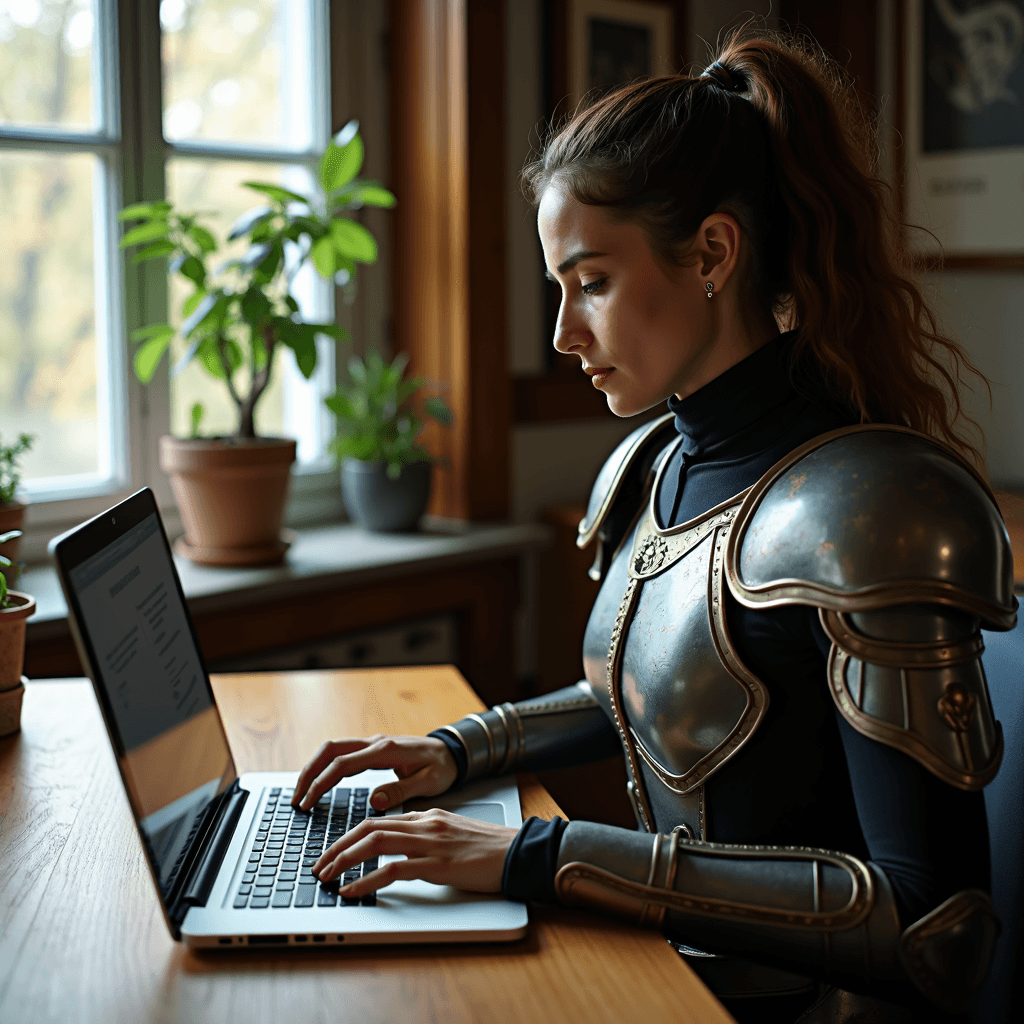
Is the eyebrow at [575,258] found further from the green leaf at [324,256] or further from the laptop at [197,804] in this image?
the green leaf at [324,256]

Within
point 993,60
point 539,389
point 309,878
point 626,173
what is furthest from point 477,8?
point 309,878

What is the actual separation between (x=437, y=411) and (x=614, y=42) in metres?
1.05

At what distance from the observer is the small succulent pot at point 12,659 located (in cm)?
121

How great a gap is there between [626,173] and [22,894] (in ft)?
2.64

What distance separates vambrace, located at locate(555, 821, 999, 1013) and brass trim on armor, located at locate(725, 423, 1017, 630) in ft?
→ 0.63

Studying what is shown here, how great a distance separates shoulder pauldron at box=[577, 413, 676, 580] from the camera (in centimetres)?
128

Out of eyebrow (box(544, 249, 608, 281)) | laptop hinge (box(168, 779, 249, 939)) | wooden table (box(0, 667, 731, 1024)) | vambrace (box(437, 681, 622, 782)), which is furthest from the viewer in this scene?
vambrace (box(437, 681, 622, 782))

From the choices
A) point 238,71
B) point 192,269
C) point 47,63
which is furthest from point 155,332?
point 238,71

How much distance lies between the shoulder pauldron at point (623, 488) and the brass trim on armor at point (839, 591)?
27 cm

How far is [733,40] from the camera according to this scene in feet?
3.83

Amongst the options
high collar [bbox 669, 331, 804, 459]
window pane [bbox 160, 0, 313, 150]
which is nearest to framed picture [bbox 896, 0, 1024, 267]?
window pane [bbox 160, 0, 313, 150]

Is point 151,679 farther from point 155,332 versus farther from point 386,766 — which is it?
point 155,332

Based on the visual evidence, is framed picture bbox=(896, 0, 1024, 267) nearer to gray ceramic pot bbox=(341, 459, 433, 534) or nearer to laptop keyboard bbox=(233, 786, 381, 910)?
gray ceramic pot bbox=(341, 459, 433, 534)

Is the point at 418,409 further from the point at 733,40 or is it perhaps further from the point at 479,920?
the point at 479,920
